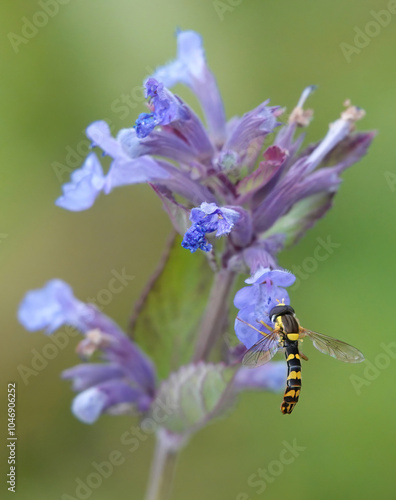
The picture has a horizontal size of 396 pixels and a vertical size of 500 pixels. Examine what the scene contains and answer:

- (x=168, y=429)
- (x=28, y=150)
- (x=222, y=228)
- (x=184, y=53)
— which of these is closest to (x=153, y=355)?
(x=168, y=429)

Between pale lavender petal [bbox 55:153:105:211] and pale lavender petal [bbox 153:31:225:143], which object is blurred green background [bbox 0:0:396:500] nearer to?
pale lavender petal [bbox 153:31:225:143]

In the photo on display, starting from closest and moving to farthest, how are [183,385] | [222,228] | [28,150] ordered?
[222,228] → [183,385] → [28,150]

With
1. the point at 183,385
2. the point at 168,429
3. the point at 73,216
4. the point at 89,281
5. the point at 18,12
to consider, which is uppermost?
the point at 18,12

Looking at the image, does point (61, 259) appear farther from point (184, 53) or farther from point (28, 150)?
point (184, 53)

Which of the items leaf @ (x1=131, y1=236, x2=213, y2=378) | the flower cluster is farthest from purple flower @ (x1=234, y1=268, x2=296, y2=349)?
leaf @ (x1=131, y1=236, x2=213, y2=378)

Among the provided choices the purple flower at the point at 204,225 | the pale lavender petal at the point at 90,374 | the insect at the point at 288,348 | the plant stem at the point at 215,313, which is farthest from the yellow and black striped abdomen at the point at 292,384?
the pale lavender petal at the point at 90,374

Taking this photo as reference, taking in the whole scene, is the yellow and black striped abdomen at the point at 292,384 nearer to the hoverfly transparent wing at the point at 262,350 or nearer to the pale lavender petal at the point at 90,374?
the hoverfly transparent wing at the point at 262,350

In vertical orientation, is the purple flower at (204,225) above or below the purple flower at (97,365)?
above
